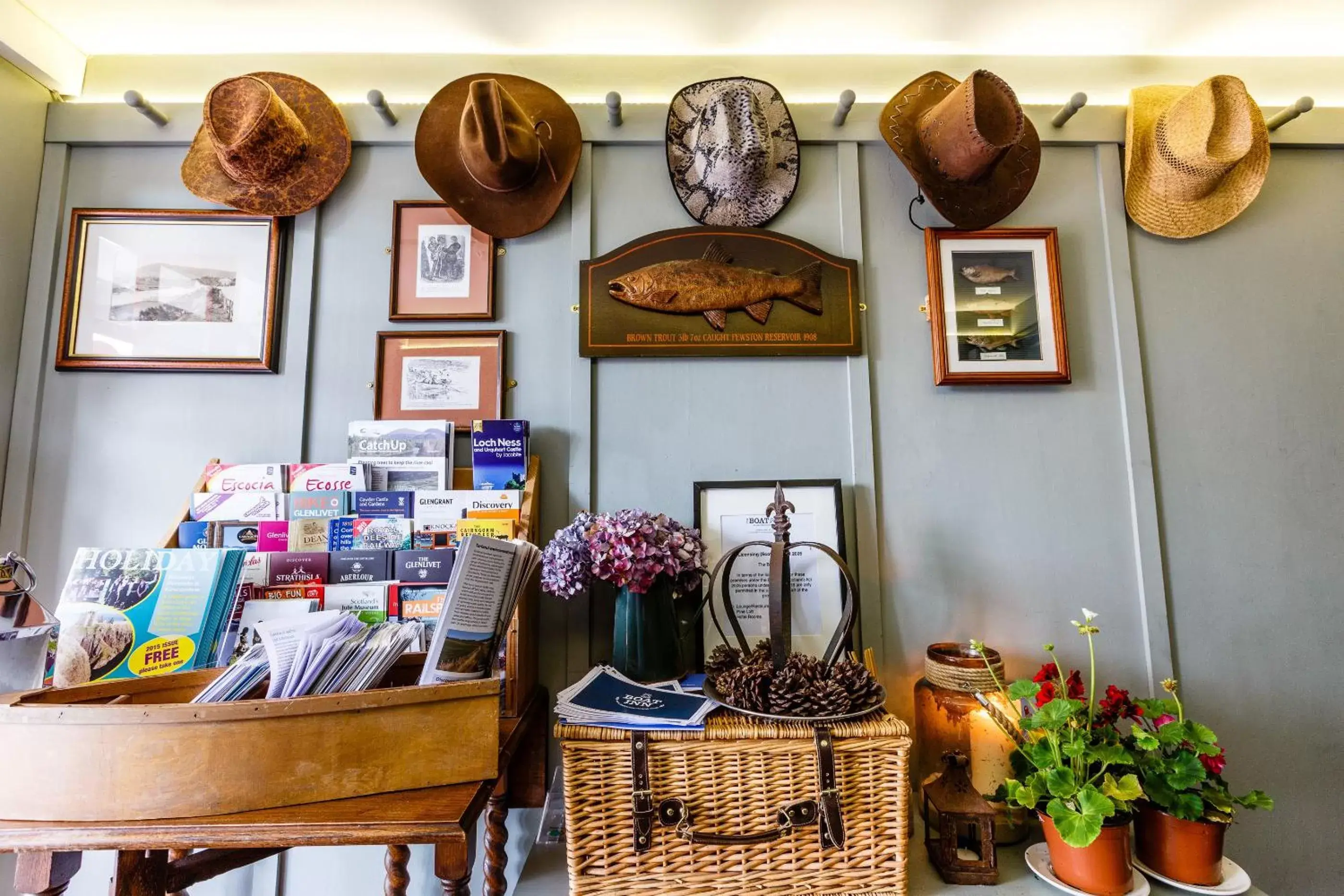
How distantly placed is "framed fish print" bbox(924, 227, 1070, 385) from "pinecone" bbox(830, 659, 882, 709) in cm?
82

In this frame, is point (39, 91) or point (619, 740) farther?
point (39, 91)

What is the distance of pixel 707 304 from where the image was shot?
63.2 inches

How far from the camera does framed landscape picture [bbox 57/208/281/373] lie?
1.60m

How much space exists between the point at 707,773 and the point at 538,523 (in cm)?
72

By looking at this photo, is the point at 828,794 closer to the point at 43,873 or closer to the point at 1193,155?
the point at 43,873

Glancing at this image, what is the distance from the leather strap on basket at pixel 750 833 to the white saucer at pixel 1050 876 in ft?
1.38

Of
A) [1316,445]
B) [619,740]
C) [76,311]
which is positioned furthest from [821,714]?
[76,311]

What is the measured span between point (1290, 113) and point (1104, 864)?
6.20 ft

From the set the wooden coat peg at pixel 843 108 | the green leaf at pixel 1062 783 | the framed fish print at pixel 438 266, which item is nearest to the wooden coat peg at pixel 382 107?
the framed fish print at pixel 438 266

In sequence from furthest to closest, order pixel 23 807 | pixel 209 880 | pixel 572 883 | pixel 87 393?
pixel 87 393, pixel 209 880, pixel 572 883, pixel 23 807

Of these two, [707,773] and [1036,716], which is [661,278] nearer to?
[707,773]

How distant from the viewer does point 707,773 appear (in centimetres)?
107

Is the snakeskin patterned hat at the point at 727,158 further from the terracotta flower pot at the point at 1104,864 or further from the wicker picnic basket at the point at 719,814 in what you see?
the terracotta flower pot at the point at 1104,864

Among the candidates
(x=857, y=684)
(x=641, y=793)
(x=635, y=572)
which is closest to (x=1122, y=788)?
(x=857, y=684)
